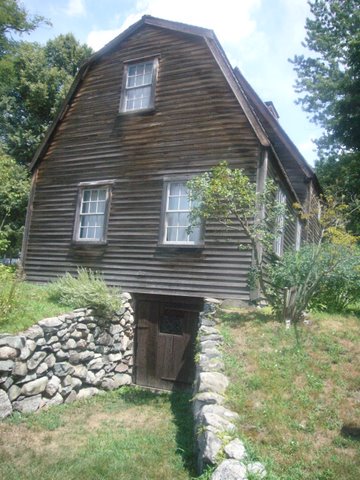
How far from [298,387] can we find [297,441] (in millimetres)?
1407

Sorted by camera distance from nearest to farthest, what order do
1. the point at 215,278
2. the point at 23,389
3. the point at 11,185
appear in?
the point at 23,389 → the point at 215,278 → the point at 11,185

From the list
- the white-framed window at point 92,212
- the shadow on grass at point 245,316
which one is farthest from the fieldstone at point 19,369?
the white-framed window at point 92,212

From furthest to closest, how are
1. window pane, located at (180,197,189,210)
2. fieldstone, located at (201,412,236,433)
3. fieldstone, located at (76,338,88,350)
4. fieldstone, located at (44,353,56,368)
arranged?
window pane, located at (180,197,189,210) → fieldstone, located at (76,338,88,350) → fieldstone, located at (44,353,56,368) → fieldstone, located at (201,412,236,433)

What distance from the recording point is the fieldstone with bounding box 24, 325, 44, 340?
8.02m

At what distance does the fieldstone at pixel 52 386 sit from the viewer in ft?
27.7

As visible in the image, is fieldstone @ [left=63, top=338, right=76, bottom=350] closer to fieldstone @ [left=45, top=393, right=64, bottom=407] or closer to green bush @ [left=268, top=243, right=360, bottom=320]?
fieldstone @ [left=45, top=393, right=64, bottom=407]

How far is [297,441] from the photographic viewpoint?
5406mm

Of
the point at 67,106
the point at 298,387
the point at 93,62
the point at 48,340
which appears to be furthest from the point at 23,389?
the point at 93,62

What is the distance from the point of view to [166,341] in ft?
38.0

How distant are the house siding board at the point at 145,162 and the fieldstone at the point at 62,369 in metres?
3.14

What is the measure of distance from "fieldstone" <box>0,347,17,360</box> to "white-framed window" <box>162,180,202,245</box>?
16.7 ft

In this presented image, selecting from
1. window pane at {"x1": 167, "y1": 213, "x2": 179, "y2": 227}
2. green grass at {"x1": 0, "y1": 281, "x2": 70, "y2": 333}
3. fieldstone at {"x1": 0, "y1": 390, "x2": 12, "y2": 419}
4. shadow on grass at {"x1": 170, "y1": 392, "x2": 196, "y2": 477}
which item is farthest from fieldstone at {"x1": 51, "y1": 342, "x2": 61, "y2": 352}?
window pane at {"x1": 167, "y1": 213, "x2": 179, "y2": 227}

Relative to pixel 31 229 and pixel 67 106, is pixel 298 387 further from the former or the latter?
pixel 67 106

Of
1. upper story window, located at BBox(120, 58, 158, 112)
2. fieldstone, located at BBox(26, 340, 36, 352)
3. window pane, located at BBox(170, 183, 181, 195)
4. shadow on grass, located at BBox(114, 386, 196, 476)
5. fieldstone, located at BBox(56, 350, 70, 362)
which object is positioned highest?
upper story window, located at BBox(120, 58, 158, 112)
